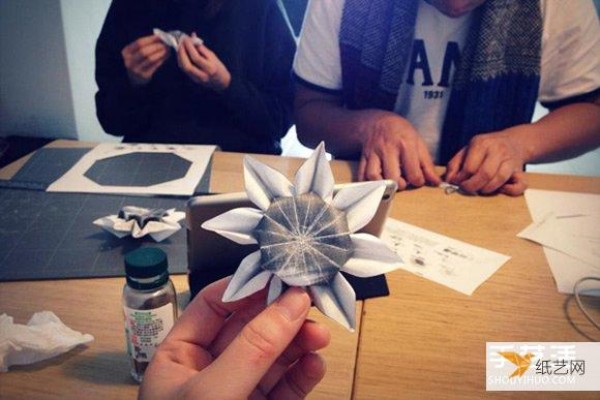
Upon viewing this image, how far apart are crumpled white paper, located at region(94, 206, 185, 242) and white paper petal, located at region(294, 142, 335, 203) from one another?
15.5 inches

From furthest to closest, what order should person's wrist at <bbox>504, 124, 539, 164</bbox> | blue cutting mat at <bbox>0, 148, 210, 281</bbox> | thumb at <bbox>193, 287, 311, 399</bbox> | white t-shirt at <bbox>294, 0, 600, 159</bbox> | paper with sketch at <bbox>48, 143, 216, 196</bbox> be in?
white t-shirt at <bbox>294, 0, 600, 159</bbox> → person's wrist at <bbox>504, 124, 539, 164</bbox> → paper with sketch at <bbox>48, 143, 216, 196</bbox> → blue cutting mat at <bbox>0, 148, 210, 281</bbox> → thumb at <bbox>193, 287, 311, 399</bbox>

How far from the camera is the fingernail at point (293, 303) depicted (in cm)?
40

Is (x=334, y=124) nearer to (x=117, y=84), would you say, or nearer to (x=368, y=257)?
(x=117, y=84)

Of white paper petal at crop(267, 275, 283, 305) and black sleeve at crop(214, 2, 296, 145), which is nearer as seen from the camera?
white paper petal at crop(267, 275, 283, 305)

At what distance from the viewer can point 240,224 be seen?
1.38 ft

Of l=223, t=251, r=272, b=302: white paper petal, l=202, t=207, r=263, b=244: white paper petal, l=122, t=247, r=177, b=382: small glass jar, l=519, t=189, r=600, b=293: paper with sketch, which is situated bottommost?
l=519, t=189, r=600, b=293: paper with sketch

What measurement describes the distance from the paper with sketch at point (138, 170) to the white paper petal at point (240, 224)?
51 cm

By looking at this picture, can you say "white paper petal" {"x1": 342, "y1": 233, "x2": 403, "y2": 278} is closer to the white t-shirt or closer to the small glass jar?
the small glass jar

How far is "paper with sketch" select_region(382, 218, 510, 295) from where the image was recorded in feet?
2.29

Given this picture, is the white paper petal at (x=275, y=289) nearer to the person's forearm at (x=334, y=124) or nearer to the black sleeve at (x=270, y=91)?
the person's forearm at (x=334, y=124)

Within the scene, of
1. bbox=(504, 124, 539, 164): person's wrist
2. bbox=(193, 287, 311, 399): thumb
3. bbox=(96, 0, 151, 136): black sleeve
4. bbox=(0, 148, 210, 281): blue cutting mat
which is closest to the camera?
bbox=(193, 287, 311, 399): thumb

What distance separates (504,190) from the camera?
963mm

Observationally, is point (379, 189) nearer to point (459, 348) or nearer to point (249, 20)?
point (459, 348)

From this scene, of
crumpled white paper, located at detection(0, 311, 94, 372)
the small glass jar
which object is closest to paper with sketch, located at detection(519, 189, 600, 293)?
the small glass jar
